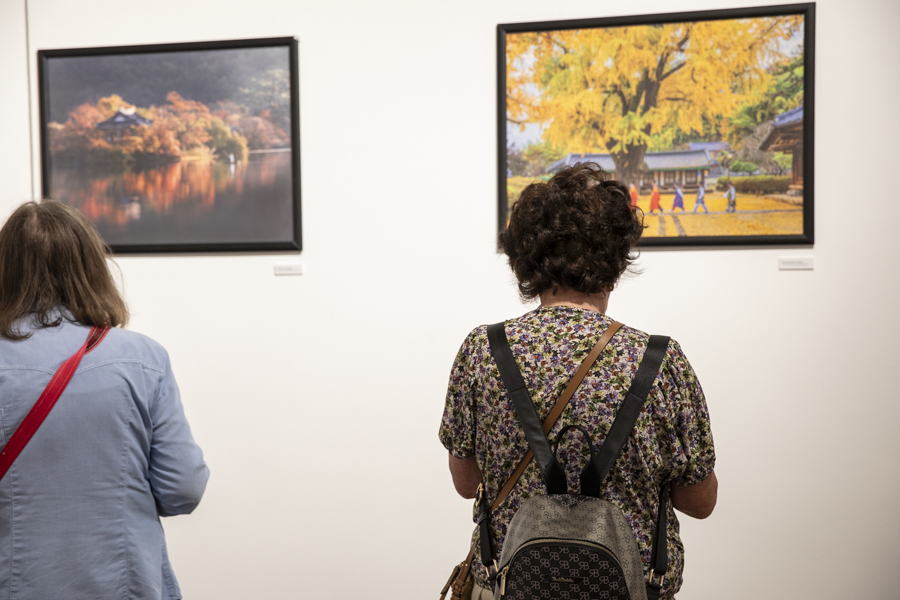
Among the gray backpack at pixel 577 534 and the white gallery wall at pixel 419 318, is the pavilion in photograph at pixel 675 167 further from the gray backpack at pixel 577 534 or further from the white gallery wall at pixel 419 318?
the gray backpack at pixel 577 534

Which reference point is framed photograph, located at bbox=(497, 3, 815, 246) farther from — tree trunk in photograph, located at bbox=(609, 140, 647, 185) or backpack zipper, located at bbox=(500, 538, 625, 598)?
backpack zipper, located at bbox=(500, 538, 625, 598)

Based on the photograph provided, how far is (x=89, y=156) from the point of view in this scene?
2908 millimetres

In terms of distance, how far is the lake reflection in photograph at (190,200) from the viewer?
2805mm

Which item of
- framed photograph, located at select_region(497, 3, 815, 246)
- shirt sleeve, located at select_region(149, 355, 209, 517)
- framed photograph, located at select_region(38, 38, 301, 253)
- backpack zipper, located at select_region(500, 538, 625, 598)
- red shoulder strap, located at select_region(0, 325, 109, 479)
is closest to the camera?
backpack zipper, located at select_region(500, 538, 625, 598)

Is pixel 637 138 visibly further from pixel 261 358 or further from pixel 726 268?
pixel 261 358

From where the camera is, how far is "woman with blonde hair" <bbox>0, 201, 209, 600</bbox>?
4.36ft

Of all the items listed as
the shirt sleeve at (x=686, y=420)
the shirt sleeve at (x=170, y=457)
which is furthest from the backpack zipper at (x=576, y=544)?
the shirt sleeve at (x=170, y=457)

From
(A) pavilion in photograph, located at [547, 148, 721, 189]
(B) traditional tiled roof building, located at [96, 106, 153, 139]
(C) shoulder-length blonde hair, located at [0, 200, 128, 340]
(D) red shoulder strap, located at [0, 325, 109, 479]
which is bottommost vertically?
(D) red shoulder strap, located at [0, 325, 109, 479]

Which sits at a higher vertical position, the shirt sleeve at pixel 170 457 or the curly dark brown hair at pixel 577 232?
the curly dark brown hair at pixel 577 232

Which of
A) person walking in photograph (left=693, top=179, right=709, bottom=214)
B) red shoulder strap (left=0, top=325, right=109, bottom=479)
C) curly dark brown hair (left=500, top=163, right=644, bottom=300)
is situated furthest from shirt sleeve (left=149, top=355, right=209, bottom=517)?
person walking in photograph (left=693, top=179, right=709, bottom=214)

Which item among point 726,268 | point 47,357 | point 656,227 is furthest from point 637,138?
point 47,357

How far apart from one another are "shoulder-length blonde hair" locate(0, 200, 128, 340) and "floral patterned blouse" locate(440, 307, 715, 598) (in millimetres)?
827

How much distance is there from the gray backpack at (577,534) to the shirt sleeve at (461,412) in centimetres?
10

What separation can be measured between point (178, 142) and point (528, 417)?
2.31 m
